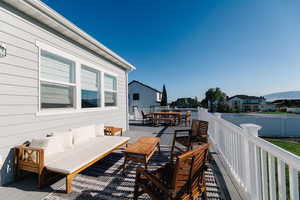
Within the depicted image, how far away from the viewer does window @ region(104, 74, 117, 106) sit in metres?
5.50

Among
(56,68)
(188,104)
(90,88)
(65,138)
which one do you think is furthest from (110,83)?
(188,104)

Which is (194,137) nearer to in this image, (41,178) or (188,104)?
(41,178)

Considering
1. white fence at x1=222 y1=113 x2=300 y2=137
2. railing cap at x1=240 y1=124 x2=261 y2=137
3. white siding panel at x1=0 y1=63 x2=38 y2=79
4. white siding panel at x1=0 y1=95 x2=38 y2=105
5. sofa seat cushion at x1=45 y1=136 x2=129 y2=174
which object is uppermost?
white siding panel at x1=0 y1=63 x2=38 y2=79

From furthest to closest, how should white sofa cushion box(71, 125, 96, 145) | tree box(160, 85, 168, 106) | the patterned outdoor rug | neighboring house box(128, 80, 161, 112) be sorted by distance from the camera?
tree box(160, 85, 168, 106)
neighboring house box(128, 80, 161, 112)
white sofa cushion box(71, 125, 96, 145)
the patterned outdoor rug

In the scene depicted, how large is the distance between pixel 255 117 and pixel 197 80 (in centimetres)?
1284

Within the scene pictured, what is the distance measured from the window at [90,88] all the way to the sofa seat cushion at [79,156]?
1.53m

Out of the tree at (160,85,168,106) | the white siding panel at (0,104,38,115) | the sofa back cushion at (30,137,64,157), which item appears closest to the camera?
the white siding panel at (0,104,38,115)

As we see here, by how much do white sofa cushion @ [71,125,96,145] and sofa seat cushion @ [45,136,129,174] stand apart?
0.15 meters

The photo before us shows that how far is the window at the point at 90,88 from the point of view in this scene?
4.31m

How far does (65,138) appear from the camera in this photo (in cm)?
297

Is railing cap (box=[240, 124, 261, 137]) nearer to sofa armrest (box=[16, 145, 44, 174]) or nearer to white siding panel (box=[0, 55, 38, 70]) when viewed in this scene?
sofa armrest (box=[16, 145, 44, 174])

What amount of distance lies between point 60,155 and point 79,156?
0.38 meters

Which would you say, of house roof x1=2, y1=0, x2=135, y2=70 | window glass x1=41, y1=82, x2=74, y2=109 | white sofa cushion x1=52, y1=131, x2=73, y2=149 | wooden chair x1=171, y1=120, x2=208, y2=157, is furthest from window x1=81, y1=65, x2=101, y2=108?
wooden chair x1=171, y1=120, x2=208, y2=157

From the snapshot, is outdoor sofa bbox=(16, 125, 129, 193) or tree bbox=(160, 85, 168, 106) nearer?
outdoor sofa bbox=(16, 125, 129, 193)
